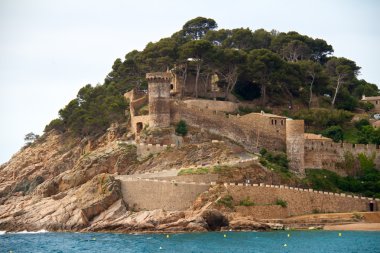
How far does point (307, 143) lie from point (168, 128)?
11.4 meters

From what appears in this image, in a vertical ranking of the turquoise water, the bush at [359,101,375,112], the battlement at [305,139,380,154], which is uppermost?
the bush at [359,101,375,112]

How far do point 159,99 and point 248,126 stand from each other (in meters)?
7.72

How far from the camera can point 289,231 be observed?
6888 cm

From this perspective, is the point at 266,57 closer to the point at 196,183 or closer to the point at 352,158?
the point at 352,158

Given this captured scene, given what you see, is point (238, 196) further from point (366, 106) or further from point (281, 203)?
point (366, 106)

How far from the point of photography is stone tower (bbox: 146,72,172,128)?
80125mm

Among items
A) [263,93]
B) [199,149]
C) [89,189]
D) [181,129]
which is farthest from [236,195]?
[263,93]

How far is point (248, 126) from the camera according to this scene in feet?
267

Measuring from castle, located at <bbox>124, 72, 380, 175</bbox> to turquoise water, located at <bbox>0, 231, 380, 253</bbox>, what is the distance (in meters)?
12.5

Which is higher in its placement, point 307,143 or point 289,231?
point 307,143

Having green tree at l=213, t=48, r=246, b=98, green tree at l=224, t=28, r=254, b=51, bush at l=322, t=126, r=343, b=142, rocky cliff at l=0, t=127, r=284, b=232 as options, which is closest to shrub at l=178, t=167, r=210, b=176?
rocky cliff at l=0, t=127, r=284, b=232

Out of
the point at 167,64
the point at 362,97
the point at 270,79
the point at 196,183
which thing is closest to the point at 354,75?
the point at 362,97

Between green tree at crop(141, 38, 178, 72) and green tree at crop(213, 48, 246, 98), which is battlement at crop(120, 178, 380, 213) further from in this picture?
green tree at crop(141, 38, 178, 72)

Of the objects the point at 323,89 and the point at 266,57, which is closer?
the point at 266,57
